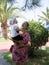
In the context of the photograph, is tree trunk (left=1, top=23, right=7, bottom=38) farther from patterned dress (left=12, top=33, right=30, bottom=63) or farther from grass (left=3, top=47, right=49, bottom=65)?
patterned dress (left=12, top=33, right=30, bottom=63)

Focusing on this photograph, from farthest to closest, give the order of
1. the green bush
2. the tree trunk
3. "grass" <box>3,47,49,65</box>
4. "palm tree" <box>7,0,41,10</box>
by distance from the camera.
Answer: the tree trunk, the green bush, "grass" <box>3,47,49,65</box>, "palm tree" <box>7,0,41,10</box>

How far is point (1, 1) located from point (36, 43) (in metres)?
3.06

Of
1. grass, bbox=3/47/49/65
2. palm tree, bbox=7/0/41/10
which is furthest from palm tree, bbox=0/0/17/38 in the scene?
palm tree, bbox=7/0/41/10

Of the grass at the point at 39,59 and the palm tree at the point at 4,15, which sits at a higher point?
the palm tree at the point at 4,15

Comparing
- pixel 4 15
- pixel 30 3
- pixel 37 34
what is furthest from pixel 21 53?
pixel 4 15

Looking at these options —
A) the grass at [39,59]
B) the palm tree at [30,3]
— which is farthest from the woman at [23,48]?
the grass at [39,59]

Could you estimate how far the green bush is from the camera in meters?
8.84

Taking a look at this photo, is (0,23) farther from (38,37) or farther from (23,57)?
(23,57)

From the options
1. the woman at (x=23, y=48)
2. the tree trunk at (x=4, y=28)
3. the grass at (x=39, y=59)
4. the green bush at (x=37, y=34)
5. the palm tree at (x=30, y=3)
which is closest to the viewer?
the woman at (x=23, y=48)

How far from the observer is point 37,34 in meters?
8.93

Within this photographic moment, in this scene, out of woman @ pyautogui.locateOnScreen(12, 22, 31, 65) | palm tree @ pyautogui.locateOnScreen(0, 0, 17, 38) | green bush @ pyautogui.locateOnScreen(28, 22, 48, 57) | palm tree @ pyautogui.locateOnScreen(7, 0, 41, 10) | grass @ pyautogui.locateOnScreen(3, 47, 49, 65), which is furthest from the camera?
palm tree @ pyautogui.locateOnScreen(0, 0, 17, 38)

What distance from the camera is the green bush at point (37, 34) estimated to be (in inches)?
348

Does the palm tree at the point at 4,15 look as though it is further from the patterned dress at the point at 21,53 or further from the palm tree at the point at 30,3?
the patterned dress at the point at 21,53

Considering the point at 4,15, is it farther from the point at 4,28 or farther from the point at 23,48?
the point at 23,48
